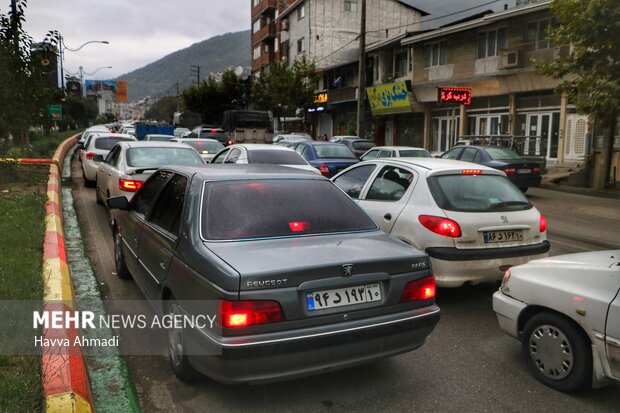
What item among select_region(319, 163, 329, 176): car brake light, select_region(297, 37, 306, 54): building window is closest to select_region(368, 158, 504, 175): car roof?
select_region(319, 163, 329, 176): car brake light

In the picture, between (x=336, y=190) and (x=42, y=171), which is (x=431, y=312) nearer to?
(x=336, y=190)

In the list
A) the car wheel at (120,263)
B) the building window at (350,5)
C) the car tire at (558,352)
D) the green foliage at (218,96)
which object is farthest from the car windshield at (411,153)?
the green foliage at (218,96)

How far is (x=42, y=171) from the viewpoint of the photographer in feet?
52.0

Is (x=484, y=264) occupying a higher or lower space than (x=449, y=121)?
lower

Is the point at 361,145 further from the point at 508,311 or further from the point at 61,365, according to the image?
the point at 61,365

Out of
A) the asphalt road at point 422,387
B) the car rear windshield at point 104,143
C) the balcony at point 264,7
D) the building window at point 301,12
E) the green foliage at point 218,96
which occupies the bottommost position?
the asphalt road at point 422,387

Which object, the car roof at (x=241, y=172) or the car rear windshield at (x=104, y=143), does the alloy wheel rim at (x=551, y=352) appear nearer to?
the car roof at (x=241, y=172)

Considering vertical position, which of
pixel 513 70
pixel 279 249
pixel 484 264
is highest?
pixel 513 70

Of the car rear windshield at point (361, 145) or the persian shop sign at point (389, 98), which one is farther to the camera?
the persian shop sign at point (389, 98)

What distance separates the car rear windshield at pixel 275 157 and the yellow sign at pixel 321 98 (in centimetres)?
3164

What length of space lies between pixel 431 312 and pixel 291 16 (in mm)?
53279

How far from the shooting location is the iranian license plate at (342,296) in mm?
3270

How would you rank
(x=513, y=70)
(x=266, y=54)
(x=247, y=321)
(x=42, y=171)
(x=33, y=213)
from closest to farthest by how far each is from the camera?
(x=247, y=321), (x=33, y=213), (x=42, y=171), (x=513, y=70), (x=266, y=54)

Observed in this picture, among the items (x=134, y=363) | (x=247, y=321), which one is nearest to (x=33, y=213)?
(x=134, y=363)
